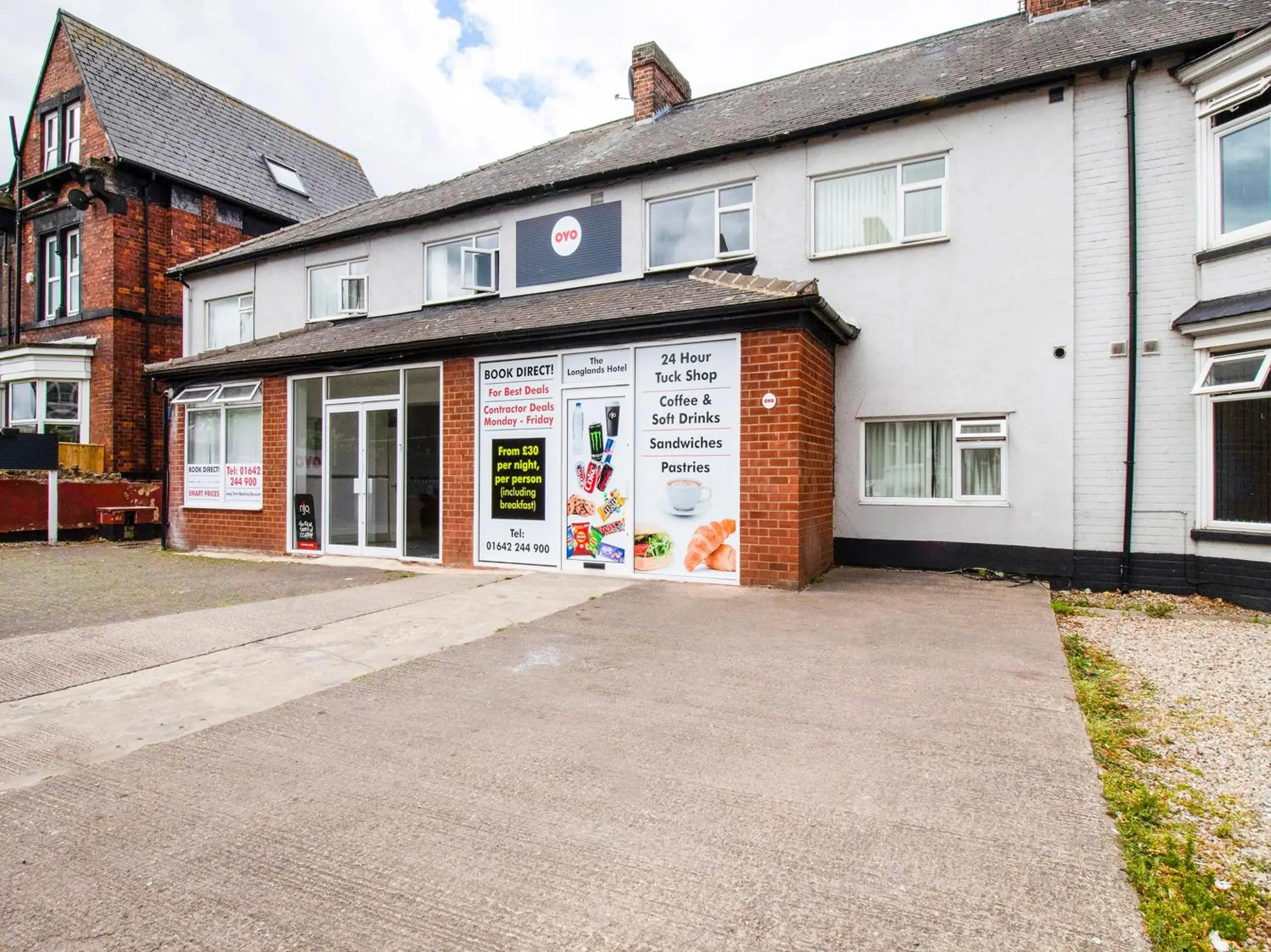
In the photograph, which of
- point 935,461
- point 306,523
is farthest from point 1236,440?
point 306,523

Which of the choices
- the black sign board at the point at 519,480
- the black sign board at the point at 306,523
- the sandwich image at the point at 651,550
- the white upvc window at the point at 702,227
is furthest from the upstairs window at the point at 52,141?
the sandwich image at the point at 651,550

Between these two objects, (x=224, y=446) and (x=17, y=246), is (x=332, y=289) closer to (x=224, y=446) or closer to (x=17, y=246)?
(x=224, y=446)

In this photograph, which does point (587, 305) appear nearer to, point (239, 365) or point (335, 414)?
point (335, 414)

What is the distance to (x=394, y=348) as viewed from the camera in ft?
35.1

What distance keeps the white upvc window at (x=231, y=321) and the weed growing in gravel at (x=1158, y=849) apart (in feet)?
53.6

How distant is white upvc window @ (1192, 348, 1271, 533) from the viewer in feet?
24.8

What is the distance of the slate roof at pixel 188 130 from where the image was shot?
18.3m

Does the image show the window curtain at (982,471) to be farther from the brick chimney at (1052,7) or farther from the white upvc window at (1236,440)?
the brick chimney at (1052,7)

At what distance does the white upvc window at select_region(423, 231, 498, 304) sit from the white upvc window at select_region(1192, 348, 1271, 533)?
9.90m

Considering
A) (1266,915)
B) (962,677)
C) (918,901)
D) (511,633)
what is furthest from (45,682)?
(1266,915)

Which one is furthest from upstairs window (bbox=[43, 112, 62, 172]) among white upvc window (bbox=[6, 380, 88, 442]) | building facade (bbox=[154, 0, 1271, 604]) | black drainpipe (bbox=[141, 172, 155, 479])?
building facade (bbox=[154, 0, 1271, 604])

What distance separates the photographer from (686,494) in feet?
28.7

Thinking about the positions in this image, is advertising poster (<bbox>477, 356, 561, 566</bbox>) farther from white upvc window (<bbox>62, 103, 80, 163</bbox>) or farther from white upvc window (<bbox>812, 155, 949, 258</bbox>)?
white upvc window (<bbox>62, 103, 80, 163</bbox>)

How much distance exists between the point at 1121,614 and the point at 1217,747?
407 centimetres
